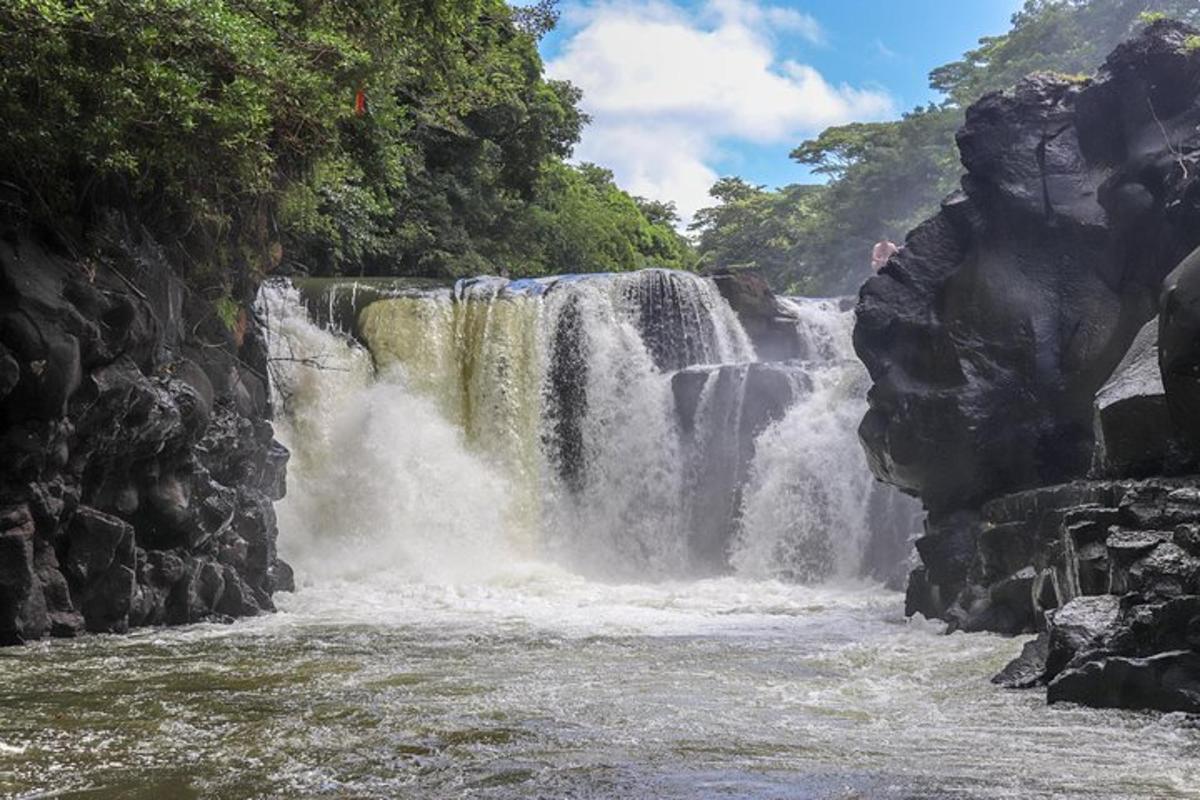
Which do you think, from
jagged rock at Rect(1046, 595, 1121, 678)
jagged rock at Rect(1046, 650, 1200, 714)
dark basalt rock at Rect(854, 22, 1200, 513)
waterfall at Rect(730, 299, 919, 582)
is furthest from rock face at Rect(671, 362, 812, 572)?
jagged rock at Rect(1046, 650, 1200, 714)

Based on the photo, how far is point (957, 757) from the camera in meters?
5.56

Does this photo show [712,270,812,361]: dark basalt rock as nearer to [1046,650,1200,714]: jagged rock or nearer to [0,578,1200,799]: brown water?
[0,578,1200,799]: brown water

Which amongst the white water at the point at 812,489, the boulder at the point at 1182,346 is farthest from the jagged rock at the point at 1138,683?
the white water at the point at 812,489

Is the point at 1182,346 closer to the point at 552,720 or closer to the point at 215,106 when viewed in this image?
the point at 552,720

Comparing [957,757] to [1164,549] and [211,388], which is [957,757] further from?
[211,388]

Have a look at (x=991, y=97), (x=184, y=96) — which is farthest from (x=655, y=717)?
(x=991, y=97)

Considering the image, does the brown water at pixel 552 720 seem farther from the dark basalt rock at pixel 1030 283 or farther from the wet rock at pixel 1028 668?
the dark basalt rock at pixel 1030 283

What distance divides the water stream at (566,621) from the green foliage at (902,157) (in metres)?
14.8

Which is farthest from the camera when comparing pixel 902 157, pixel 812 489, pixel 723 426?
pixel 902 157

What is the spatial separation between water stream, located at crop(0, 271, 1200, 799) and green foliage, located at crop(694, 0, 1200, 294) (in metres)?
14.8

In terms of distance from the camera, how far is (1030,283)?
13.2m

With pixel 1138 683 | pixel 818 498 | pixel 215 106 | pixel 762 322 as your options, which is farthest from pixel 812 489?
pixel 1138 683

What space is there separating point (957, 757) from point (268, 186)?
30.6 ft

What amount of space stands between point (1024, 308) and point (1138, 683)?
6.94 meters
